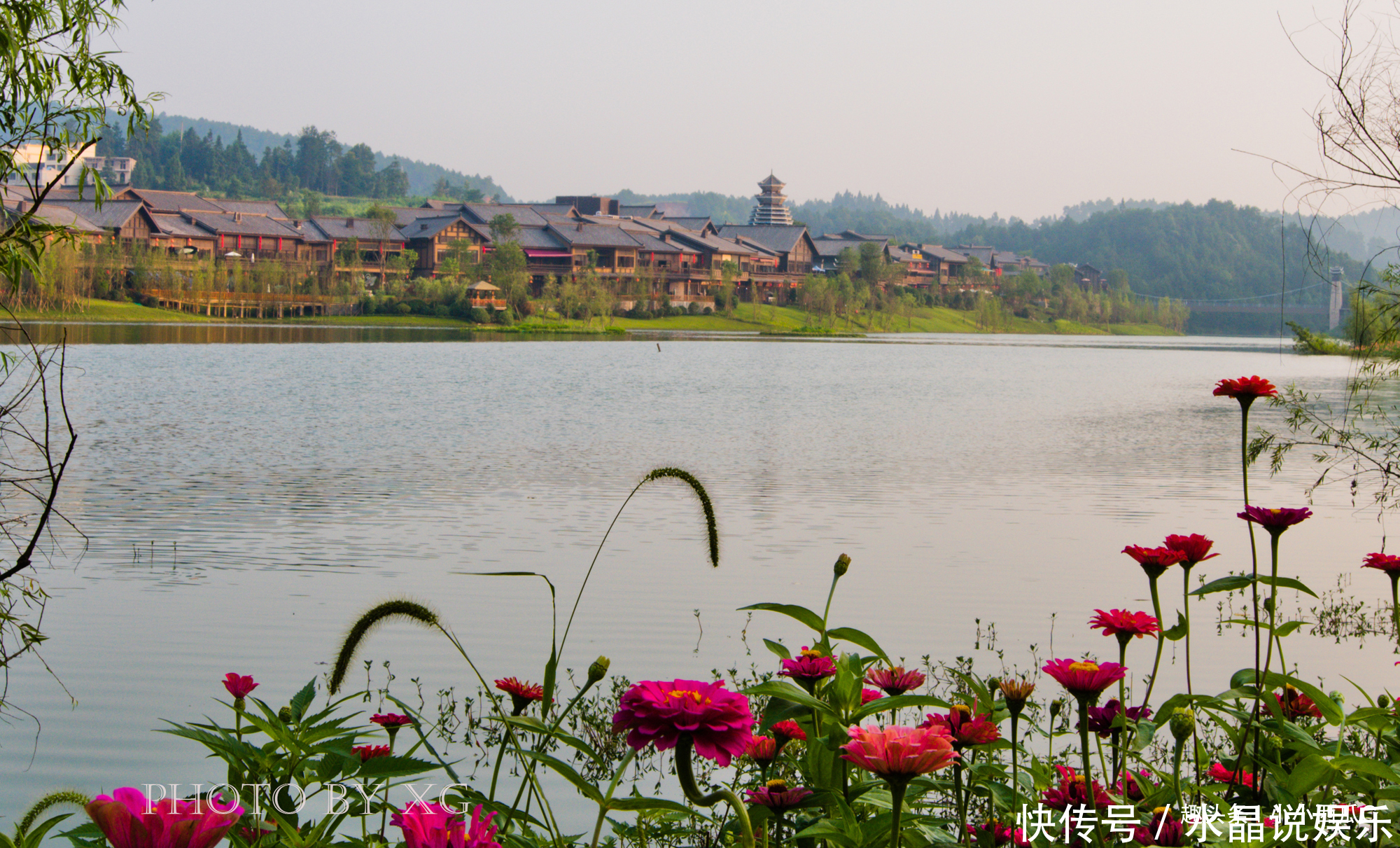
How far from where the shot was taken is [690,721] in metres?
1.54

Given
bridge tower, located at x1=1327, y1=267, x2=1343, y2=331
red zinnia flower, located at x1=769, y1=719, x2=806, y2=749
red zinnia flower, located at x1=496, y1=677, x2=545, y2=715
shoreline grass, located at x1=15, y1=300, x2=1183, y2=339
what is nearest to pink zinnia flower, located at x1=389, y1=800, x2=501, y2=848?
red zinnia flower, located at x1=496, y1=677, x2=545, y2=715

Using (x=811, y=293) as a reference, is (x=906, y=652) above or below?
below

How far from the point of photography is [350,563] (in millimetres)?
9055

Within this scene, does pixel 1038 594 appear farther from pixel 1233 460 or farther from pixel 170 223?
pixel 170 223

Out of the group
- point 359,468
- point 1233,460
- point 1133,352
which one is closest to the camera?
point 359,468

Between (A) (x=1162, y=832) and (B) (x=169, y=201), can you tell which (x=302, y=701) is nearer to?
(A) (x=1162, y=832)

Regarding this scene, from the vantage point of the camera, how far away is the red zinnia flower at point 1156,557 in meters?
2.40

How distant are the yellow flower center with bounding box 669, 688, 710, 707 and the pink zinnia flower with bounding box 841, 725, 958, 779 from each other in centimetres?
21

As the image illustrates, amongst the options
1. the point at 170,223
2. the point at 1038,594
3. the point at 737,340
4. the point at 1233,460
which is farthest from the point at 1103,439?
the point at 170,223

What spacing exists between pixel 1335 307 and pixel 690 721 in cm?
11523

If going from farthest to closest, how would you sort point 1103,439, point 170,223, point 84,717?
point 170,223
point 1103,439
point 84,717

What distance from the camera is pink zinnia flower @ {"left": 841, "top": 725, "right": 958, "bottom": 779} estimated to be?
1.49 meters

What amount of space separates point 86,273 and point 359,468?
162ft

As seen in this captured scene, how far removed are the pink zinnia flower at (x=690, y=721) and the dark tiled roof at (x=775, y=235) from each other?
88543 millimetres
